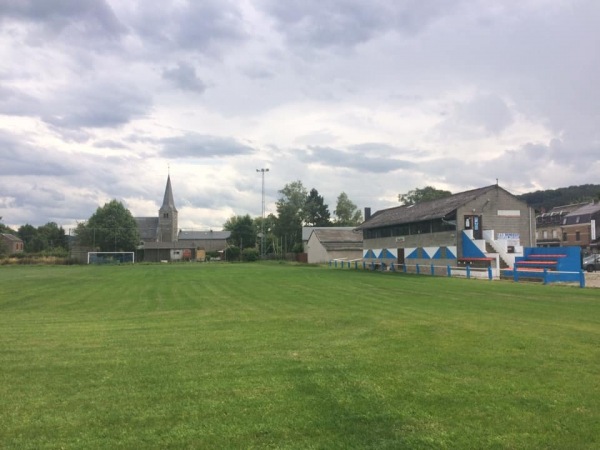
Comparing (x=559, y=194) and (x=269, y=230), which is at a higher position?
(x=559, y=194)

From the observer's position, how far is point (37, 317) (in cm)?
1369

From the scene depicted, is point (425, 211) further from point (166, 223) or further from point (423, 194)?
point (166, 223)

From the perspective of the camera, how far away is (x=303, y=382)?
21.1ft

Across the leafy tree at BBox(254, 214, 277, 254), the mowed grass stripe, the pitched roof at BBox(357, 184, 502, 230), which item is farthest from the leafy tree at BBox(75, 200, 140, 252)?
the mowed grass stripe

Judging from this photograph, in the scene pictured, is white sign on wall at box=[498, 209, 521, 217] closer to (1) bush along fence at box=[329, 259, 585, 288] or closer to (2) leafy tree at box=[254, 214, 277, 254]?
(1) bush along fence at box=[329, 259, 585, 288]

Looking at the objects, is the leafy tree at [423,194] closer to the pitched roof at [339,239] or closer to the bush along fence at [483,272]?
the pitched roof at [339,239]

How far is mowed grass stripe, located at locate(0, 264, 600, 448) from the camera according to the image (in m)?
4.73

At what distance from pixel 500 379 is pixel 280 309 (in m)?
8.81

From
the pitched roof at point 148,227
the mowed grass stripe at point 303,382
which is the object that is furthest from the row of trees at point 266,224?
the mowed grass stripe at point 303,382

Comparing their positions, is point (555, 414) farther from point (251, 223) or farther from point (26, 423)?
point (251, 223)

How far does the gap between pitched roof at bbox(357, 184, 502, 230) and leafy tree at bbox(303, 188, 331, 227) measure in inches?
2235

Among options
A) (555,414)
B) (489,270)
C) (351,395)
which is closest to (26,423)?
(351,395)

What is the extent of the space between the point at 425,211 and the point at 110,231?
75888mm

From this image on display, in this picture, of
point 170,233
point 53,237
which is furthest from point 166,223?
point 53,237
